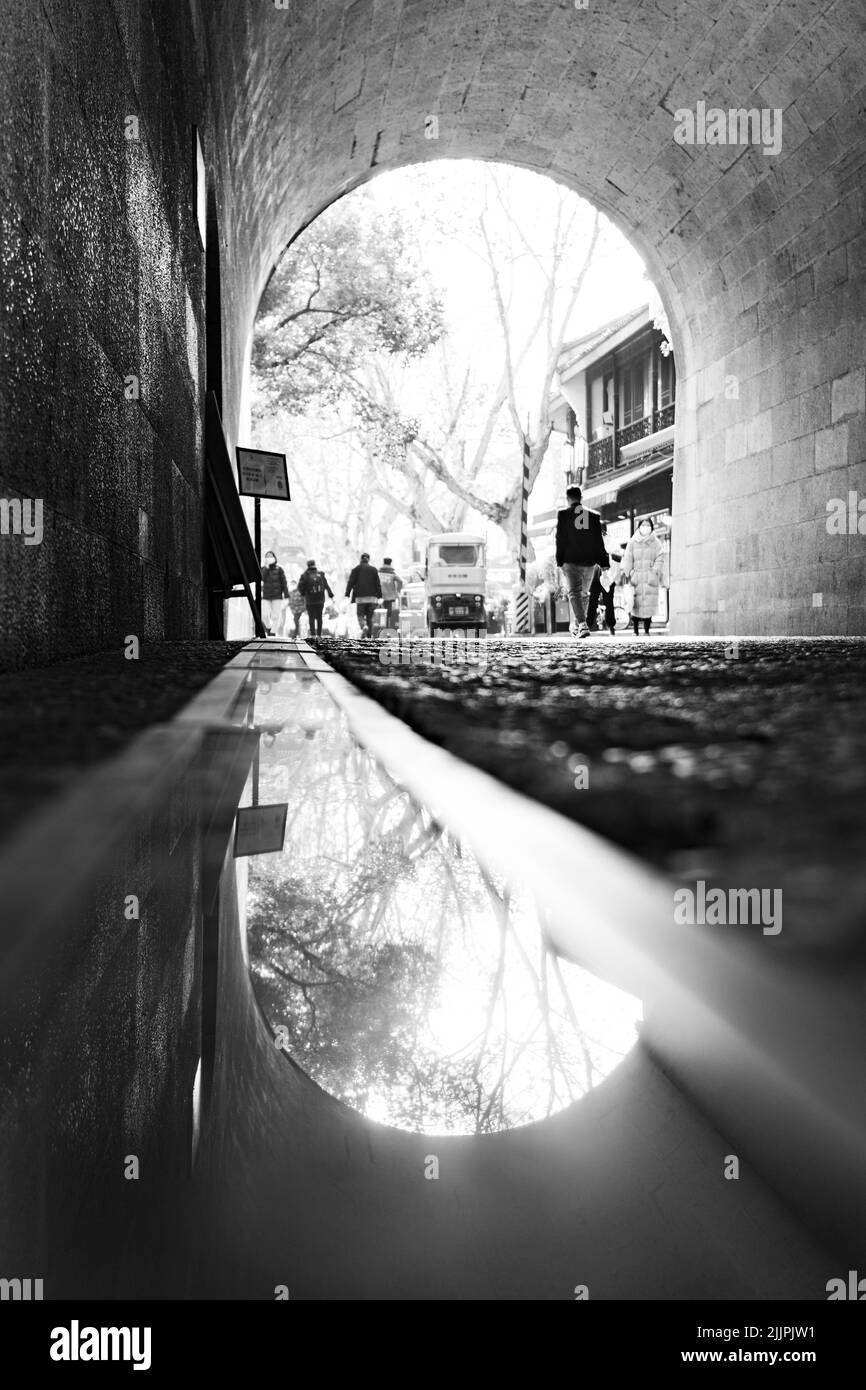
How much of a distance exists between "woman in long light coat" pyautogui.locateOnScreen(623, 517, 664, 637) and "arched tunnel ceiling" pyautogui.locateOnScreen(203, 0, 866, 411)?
3.17 metres

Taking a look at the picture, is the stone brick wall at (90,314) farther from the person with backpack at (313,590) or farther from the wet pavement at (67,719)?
the person with backpack at (313,590)

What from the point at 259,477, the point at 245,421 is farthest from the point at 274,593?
the point at 259,477

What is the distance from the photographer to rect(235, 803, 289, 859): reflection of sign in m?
0.77

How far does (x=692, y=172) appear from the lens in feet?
32.9

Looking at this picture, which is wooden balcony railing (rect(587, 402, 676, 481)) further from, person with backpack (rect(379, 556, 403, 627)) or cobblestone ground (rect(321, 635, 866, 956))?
cobblestone ground (rect(321, 635, 866, 956))

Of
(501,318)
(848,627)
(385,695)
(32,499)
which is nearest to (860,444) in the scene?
(848,627)

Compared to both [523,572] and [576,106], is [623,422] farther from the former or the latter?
[576,106]

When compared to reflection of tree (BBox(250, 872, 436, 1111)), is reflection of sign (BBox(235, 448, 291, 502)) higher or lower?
higher

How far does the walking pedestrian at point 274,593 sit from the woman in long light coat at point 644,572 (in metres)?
8.00

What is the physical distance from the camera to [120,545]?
4.13 m

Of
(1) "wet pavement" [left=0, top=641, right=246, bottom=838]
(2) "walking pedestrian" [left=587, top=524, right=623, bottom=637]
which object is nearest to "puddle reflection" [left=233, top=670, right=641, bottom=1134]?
(1) "wet pavement" [left=0, top=641, right=246, bottom=838]

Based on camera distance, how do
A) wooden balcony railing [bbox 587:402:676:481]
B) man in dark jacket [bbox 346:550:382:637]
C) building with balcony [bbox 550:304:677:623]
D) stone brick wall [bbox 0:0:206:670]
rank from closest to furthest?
1. stone brick wall [bbox 0:0:206:670]
2. man in dark jacket [bbox 346:550:382:637]
3. building with balcony [bbox 550:304:677:623]
4. wooden balcony railing [bbox 587:402:676:481]
